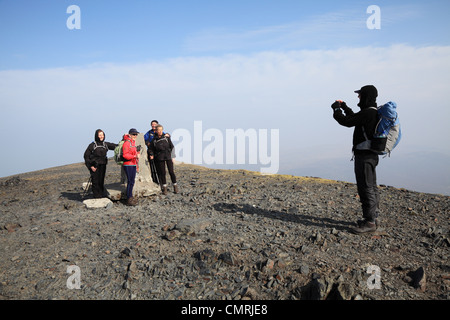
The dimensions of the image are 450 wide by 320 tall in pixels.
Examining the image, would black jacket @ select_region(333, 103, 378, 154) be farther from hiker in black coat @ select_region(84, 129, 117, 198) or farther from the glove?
hiker in black coat @ select_region(84, 129, 117, 198)

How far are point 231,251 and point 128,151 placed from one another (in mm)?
6618

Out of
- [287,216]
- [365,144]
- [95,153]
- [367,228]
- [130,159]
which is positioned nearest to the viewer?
[365,144]

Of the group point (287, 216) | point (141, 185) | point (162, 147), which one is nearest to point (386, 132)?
point (287, 216)

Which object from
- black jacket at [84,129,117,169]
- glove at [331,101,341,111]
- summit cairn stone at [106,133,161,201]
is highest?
glove at [331,101,341,111]

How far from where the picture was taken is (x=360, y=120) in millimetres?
7598

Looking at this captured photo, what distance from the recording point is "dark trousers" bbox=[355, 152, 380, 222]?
25.7 feet

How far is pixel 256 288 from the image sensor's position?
609 centimetres

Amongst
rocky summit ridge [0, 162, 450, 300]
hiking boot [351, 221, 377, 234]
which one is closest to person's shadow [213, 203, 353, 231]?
rocky summit ridge [0, 162, 450, 300]

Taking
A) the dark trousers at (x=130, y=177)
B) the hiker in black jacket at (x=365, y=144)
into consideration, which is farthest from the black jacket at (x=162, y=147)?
the hiker in black jacket at (x=365, y=144)

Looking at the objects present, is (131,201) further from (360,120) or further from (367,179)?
A: (360,120)

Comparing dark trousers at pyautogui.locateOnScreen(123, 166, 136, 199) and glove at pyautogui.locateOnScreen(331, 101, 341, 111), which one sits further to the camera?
dark trousers at pyautogui.locateOnScreen(123, 166, 136, 199)

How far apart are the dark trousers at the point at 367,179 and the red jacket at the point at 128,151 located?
26.9 feet
